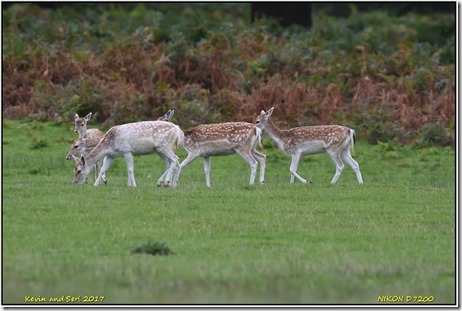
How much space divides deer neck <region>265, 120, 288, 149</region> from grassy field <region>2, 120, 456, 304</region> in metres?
1.10

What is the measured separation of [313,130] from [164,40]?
499 inches

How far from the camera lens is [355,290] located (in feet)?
40.2

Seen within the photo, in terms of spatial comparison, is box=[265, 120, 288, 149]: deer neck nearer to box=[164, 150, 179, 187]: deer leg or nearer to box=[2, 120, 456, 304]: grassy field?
box=[2, 120, 456, 304]: grassy field

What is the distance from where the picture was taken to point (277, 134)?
21828 millimetres

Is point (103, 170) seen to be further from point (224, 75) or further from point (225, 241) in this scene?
point (224, 75)

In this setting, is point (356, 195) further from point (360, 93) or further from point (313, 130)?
point (360, 93)

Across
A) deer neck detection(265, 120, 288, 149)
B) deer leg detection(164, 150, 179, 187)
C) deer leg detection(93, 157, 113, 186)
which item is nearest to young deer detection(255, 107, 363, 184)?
deer neck detection(265, 120, 288, 149)

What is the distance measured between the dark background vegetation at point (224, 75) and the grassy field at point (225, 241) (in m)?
5.79

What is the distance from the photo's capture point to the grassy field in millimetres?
12188

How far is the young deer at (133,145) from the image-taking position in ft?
63.5

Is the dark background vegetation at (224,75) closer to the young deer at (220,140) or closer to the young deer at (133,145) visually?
the young deer at (220,140)

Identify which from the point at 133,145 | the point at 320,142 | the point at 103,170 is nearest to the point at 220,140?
the point at 133,145

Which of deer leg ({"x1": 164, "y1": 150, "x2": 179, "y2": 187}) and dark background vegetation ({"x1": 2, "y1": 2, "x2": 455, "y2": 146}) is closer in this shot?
deer leg ({"x1": 164, "y1": 150, "x2": 179, "y2": 187})

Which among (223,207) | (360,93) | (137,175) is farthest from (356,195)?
(360,93)
